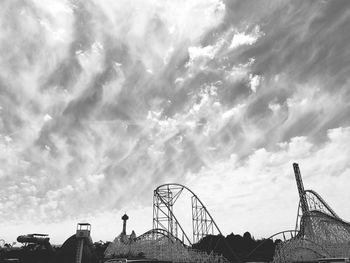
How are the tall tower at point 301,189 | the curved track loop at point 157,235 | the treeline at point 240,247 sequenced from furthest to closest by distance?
the tall tower at point 301,189
the treeline at point 240,247
the curved track loop at point 157,235

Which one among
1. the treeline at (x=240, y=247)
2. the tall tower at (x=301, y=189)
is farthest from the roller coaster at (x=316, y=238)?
the treeline at (x=240, y=247)

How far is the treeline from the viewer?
53.0 metres

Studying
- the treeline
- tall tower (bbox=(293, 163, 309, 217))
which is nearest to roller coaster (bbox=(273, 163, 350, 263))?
tall tower (bbox=(293, 163, 309, 217))

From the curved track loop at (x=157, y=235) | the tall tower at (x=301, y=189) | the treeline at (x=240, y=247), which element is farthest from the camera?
the tall tower at (x=301, y=189)

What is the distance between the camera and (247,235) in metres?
72.8

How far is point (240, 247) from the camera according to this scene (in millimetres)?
65062

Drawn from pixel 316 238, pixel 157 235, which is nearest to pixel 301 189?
pixel 316 238

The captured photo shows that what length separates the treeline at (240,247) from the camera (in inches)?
2087

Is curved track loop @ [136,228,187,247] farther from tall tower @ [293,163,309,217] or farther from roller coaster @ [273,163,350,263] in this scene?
tall tower @ [293,163,309,217]

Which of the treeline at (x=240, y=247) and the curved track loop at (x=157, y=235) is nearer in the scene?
the curved track loop at (x=157, y=235)

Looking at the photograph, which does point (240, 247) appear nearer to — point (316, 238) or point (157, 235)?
point (316, 238)

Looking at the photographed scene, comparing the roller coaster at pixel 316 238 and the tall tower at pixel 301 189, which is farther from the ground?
the tall tower at pixel 301 189

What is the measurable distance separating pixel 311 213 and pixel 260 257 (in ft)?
52.1

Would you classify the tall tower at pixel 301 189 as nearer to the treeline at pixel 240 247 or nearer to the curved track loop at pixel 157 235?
the treeline at pixel 240 247
